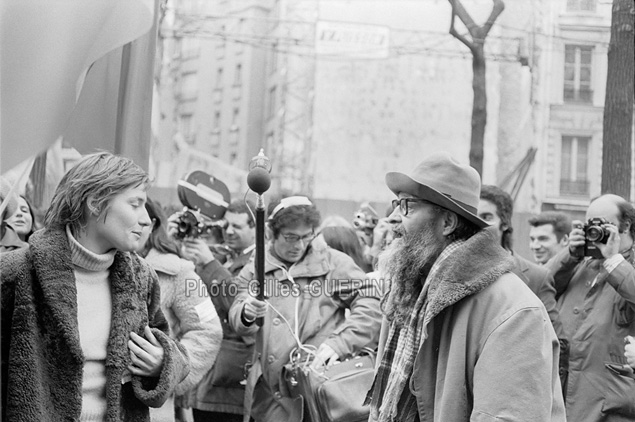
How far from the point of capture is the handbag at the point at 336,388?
16.6 feet

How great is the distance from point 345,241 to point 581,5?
681 cm

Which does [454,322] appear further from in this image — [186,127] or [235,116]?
[235,116]

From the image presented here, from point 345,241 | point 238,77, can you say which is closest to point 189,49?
point 238,77

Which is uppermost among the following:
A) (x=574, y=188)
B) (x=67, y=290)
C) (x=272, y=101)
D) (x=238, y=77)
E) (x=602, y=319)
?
(x=238, y=77)

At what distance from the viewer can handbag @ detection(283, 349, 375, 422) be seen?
5066 mm

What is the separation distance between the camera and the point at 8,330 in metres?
3.15

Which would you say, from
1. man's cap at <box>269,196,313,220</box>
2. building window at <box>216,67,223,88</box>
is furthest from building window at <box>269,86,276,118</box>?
man's cap at <box>269,196,313,220</box>

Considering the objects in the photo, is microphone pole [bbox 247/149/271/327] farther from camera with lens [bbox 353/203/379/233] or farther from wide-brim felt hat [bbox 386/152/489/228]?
camera with lens [bbox 353/203/379/233]

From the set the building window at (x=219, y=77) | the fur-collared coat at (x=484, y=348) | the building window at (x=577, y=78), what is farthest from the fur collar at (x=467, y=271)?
the building window at (x=577, y=78)

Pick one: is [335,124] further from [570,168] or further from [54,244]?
[54,244]

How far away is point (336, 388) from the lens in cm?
509

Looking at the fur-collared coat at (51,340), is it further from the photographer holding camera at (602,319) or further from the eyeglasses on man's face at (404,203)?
the photographer holding camera at (602,319)

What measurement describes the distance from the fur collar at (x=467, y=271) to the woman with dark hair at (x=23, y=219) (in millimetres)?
2906

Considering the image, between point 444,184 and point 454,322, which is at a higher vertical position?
point 444,184
